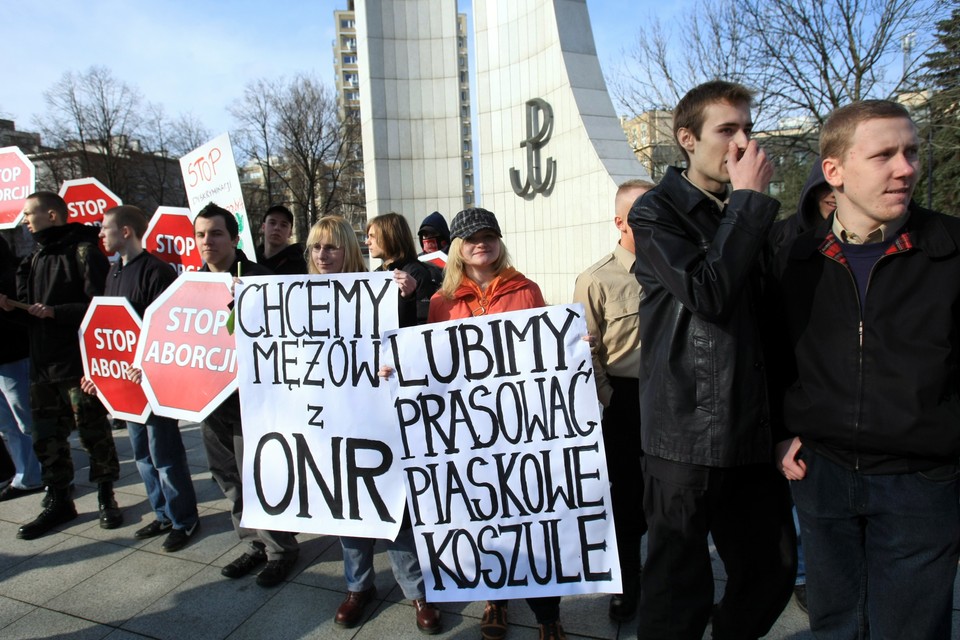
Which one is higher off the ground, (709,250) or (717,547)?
(709,250)

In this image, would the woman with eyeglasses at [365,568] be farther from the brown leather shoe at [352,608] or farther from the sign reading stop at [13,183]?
the sign reading stop at [13,183]

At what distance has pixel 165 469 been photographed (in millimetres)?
3561

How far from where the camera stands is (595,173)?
34.8ft

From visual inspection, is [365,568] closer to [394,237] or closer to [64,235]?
[394,237]

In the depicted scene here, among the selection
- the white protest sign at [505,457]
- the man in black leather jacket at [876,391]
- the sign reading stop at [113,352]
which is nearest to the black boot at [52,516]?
the sign reading stop at [113,352]

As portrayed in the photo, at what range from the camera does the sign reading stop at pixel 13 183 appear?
5.72 meters

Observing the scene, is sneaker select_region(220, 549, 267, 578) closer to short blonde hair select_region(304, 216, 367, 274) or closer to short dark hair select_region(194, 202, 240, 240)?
short blonde hair select_region(304, 216, 367, 274)

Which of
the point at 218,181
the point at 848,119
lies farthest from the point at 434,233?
the point at 848,119

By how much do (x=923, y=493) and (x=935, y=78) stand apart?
1765 cm

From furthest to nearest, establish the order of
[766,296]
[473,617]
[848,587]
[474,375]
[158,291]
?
[158,291] < [473,617] < [474,375] < [766,296] < [848,587]

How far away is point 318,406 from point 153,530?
191cm

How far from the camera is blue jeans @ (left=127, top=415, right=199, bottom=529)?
11.7ft

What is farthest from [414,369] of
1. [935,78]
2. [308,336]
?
[935,78]

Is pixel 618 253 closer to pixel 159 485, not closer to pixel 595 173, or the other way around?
pixel 159 485
